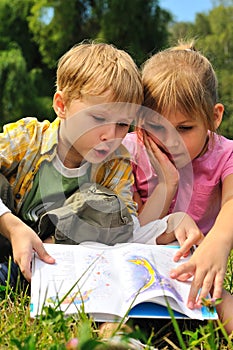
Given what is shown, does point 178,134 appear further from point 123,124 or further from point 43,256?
point 43,256

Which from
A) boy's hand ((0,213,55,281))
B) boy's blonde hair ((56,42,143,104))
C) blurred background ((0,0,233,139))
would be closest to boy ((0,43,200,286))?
boy's blonde hair ((56,42,143,104))

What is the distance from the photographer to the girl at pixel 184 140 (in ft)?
6.09

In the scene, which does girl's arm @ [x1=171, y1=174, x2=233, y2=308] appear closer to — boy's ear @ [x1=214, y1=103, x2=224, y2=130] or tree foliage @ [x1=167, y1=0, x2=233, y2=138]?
boy's ear @ [x1=214, y1=103, x2=224, y2=130]

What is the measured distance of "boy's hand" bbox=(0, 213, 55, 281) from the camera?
1442 mm

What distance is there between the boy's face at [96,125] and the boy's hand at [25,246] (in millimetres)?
360

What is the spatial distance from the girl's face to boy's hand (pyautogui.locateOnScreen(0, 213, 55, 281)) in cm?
57

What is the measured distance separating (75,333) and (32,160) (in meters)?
0.73

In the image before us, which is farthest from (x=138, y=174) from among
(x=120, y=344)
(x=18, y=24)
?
(x=18, y=24)

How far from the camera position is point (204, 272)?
4.59 feet

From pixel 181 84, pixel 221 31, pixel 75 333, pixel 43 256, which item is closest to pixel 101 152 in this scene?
pixel 181 84

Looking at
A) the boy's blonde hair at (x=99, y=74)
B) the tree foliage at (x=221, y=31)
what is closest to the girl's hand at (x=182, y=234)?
the boy's blonde hair at (x=99, y=74)

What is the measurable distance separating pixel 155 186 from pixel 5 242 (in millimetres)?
515

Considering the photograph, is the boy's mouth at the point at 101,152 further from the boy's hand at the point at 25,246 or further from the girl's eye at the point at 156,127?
the boy's hand at the point at 25,246

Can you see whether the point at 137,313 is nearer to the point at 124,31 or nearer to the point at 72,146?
the point at 72,146
